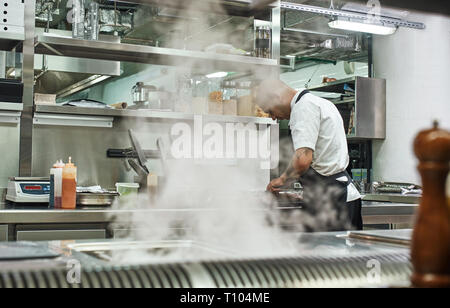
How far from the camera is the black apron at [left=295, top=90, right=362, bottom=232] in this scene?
10.6 feet

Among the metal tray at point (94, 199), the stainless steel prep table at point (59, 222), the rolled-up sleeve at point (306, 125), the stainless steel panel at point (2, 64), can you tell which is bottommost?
the stainless steel prep table at point (59, 222)

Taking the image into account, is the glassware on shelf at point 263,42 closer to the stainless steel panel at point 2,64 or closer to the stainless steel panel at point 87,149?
the stainless steel panel at point 87,149

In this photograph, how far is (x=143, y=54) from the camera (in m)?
3.88

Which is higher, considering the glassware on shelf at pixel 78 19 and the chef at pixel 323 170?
the glassware on shelf at pixel 78 19

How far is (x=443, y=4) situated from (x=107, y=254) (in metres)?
1.20

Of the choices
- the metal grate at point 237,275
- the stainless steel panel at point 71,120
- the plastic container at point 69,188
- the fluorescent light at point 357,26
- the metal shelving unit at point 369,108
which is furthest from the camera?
the metal shelving unit at point 369,108

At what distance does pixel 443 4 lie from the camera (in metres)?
1.66

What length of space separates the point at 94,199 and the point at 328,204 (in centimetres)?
133

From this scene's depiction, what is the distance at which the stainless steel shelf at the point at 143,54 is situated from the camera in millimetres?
3627

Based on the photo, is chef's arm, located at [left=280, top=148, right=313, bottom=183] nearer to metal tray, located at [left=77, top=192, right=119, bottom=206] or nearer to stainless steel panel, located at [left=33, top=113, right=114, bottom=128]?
metal tray, located at [left=77, top=192, right=119, bottom=206]

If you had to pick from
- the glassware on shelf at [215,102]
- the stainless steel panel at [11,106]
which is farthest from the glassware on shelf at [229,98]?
the stainless steel panel at [11,106]

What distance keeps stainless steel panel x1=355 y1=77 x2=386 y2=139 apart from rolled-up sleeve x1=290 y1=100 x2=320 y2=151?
3.45 meters

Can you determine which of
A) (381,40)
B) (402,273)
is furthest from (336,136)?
(381,40)
